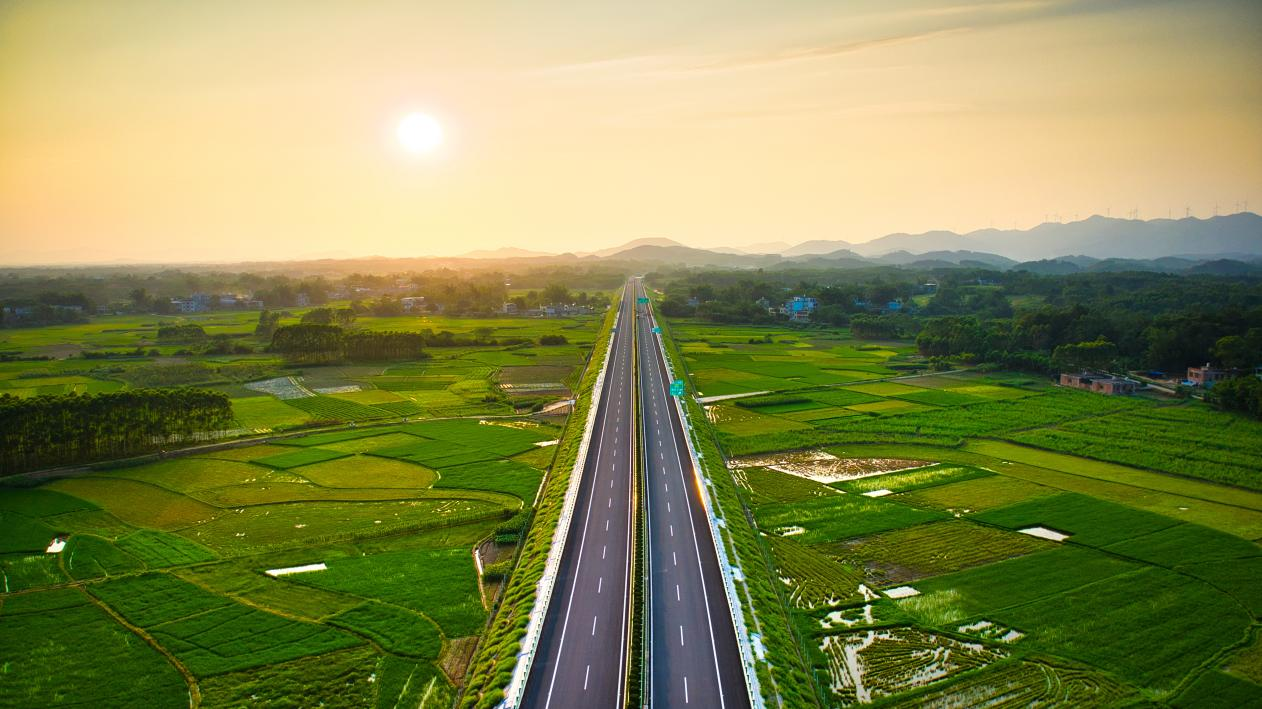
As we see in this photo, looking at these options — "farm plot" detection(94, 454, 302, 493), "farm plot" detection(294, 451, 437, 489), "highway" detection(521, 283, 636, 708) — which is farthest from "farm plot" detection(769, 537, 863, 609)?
"farm plot" detection(94, 454, 302, 493)

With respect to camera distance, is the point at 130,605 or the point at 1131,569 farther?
the point at 1131,569

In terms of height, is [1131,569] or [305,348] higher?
[305,348]

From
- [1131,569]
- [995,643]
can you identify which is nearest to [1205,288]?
[1131,569]

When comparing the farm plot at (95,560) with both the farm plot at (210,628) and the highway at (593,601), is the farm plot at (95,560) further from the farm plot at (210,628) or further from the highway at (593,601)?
the highway at (593,601)

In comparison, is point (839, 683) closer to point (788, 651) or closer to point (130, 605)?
point (788, 651)

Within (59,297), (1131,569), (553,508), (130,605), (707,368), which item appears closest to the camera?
(130,605)

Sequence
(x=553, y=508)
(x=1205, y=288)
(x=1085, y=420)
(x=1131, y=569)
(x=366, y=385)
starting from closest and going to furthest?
(x=1131, y=569) → (x=553, y=508) → (x=1085, y=420) → (x=366, y=385) → (x=1205, y=288)
